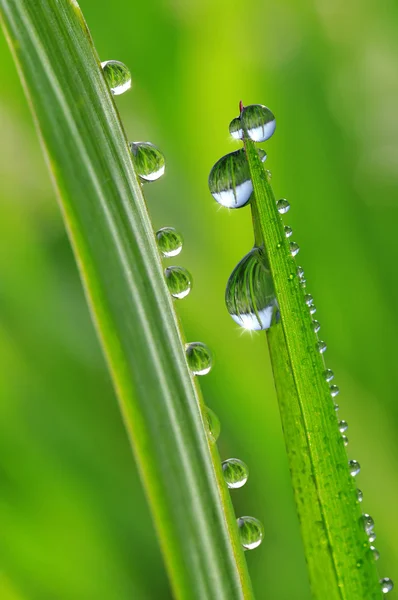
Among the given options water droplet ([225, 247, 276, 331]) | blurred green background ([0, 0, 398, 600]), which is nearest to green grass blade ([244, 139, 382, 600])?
water droplet ([225, 247, 276, 331])

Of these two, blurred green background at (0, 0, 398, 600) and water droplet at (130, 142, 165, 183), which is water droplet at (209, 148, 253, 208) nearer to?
water droplet at (130, 142, 165, 183)

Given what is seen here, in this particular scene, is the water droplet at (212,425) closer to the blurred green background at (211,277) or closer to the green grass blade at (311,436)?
the green grass blade at (311,436)

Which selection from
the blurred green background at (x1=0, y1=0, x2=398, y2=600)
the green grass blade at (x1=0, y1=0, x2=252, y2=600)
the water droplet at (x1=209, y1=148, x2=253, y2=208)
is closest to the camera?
the green grass blade at (x1=0, y1=0, x2=252, y2=600)

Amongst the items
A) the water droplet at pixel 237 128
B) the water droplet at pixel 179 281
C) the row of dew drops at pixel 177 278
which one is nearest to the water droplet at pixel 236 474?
the row of dew drops at pixel 177 278

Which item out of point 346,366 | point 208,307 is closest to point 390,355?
point 346,366

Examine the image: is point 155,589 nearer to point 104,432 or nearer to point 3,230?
point 104,432

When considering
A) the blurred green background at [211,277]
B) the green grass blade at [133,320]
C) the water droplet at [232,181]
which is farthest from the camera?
the blurred green background at [211,277]

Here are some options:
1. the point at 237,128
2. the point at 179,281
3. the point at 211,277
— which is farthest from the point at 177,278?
the point at 211,277
